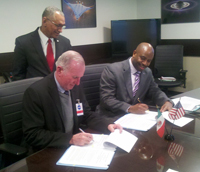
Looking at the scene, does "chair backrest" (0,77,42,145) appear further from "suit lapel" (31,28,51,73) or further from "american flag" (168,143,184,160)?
"american flag" (168,143,184,160)

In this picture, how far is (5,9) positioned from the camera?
3018 millimetres

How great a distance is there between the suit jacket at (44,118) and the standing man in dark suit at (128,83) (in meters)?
0.48

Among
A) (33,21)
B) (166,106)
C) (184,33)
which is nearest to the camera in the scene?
(166,106)

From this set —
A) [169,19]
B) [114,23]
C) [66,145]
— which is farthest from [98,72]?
[169,19]

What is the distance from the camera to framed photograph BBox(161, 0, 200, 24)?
416cm

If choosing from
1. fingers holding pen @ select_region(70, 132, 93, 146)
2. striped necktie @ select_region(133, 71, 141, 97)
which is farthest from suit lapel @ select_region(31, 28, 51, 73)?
fingers holding pen @ select_region(70, 132, 93, 146)

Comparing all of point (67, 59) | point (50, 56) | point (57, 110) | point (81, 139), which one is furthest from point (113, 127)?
point (50, 56)

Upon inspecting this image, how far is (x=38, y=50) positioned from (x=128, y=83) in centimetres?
102

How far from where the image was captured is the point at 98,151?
1203 mm

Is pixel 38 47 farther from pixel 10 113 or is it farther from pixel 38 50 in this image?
pixel 10 113

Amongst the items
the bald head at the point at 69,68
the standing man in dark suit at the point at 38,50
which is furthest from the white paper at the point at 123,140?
the standing man in dark suit at the point at 38,50

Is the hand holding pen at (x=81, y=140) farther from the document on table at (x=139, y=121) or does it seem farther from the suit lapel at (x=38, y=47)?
the suit lapel at (x=38, y=47)

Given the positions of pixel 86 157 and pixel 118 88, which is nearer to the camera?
pixel 86 157

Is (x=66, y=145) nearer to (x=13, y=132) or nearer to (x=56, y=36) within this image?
(x=13, y=132)
